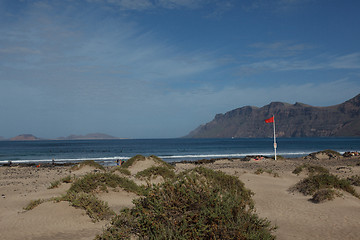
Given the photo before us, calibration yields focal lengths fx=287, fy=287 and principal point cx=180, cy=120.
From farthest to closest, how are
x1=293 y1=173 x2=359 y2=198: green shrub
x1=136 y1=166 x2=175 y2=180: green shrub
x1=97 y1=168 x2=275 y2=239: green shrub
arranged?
x1=136 y1=166 x2=175 y2=180: green shrub → x1=293 y1=173 x2=359 y2=198: green shrub → x1=97 y1=168 x2=275 y2=239: green shrub

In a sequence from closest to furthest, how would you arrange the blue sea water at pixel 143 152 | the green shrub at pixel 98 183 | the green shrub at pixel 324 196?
the green shrub at pixel 324 196 → the green shrub at pixel 98 183 → the blue sea water at pixel 143 152

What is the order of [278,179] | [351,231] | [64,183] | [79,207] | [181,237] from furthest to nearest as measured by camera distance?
[278,179]
[64,183]
[79,207]
[351,231]
[181,237]

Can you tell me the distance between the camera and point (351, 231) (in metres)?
8.41

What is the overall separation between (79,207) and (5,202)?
5.15 metres

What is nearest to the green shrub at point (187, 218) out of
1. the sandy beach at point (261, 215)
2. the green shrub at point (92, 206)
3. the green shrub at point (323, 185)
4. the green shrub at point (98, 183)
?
the sandy beach at point (261, 215)

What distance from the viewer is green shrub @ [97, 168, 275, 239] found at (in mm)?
5297

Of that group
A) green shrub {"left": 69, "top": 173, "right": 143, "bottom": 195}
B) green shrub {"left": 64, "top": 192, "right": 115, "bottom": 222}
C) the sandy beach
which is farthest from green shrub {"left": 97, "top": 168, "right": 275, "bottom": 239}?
green shrub {"left": 69, "top": 173, "right": 143, "bottom": 195}

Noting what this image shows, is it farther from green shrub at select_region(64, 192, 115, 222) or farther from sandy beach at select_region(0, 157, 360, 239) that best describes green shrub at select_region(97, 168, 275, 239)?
green shrub at select_region(64, 192, 115, 222)

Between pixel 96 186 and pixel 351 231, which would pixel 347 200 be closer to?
pixel 351 231

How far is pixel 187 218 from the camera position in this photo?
5621 mm

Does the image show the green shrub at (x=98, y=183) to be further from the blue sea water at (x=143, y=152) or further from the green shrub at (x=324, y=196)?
the blue sea water at (x=143, y=152)

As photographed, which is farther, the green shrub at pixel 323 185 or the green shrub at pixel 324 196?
the green shrub at pixel 323 185

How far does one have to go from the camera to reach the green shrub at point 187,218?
209 inches

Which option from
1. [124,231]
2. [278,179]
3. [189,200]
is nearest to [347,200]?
[278,179]
